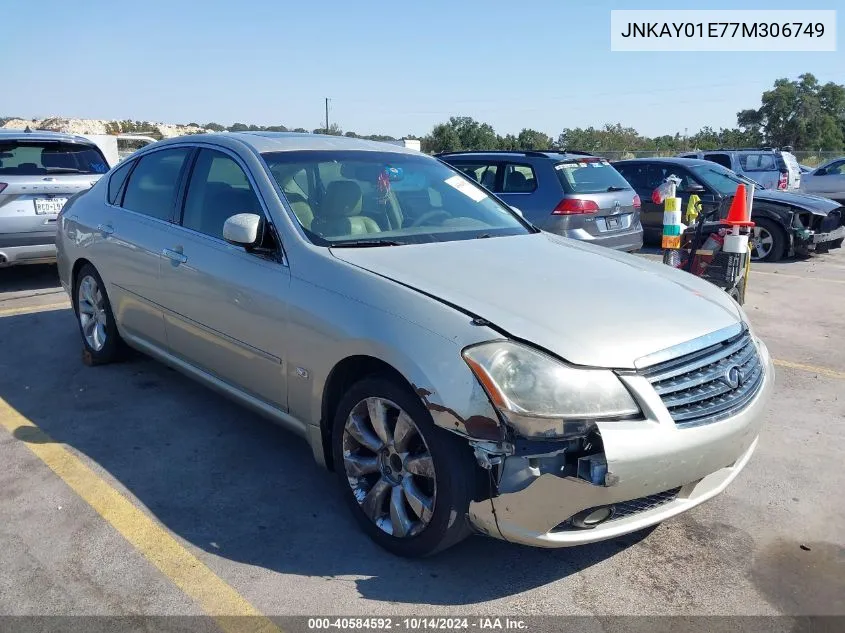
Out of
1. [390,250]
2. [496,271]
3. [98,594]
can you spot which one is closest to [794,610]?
[496,271]

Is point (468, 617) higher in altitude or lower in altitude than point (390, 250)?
lower

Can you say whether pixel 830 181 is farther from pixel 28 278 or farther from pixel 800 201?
pixel 28 278

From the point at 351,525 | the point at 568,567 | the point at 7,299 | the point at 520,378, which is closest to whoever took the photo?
the point at 520,378

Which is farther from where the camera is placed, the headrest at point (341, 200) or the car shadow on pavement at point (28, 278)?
the car shadow on pavement at point (28, 278)

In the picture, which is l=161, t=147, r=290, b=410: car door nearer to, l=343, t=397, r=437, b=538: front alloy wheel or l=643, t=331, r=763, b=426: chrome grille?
l=343, t=397, r=437, b=538: front alloy wheel

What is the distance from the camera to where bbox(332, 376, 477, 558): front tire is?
2629 millimetres

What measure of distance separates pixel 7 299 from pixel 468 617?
6840 mm

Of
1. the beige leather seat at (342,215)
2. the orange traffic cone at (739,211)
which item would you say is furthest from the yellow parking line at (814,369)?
the beige leather seat at (342,215)

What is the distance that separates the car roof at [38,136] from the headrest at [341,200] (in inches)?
213

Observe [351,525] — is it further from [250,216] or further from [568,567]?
[250,216]

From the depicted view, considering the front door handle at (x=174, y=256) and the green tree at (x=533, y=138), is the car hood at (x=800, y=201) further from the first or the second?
the green tree at (x=533, y=138)

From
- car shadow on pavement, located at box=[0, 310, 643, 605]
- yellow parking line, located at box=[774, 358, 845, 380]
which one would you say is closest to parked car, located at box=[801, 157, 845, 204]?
yellow parking line, located at box=[774, 358, 845, 380]

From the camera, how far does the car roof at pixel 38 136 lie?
24.9 ft

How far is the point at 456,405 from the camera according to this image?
254 cm
